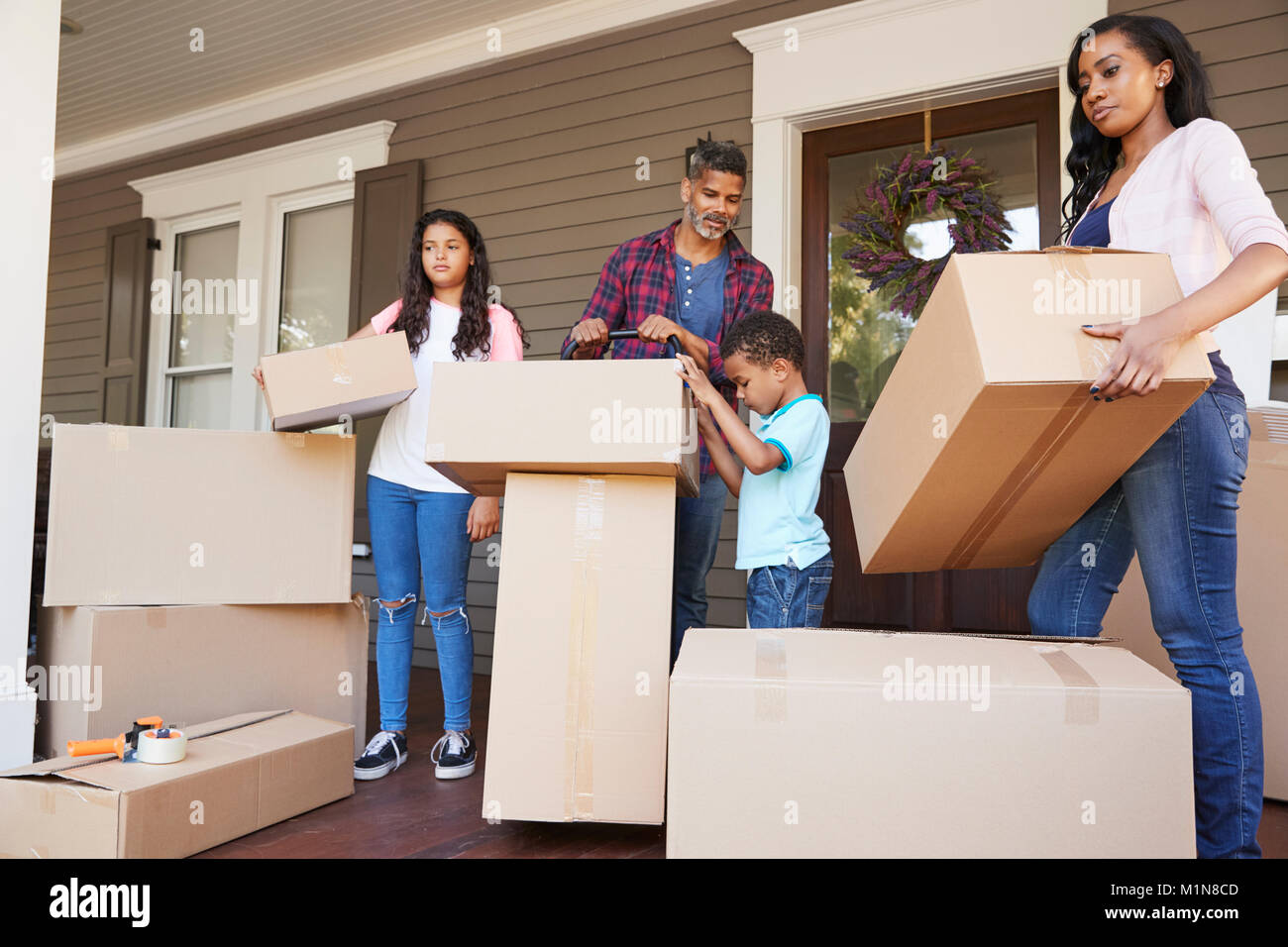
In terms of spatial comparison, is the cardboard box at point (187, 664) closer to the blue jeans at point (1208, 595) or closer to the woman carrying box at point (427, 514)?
the woman carrying box at point (427, 514)

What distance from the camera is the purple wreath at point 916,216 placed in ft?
9.97

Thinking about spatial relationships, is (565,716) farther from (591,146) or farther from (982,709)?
(591,146)

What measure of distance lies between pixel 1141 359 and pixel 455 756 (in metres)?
1.73

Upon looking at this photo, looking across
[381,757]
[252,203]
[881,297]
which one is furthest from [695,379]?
[252,203]

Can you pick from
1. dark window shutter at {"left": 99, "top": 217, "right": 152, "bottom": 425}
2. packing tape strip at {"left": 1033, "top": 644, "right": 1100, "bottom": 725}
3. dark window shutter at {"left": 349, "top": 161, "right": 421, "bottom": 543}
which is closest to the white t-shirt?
packing tape strip at {"left": 1033, "top": 644, "right": 1100, "bottom": 725}

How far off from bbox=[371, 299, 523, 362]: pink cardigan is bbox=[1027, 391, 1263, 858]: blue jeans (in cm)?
147

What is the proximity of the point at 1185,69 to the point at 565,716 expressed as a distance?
1479mm

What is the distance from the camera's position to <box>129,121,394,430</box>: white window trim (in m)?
4.50

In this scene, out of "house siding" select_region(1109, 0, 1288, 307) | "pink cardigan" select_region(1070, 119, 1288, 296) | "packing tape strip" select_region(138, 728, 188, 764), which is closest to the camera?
"pink cardigan" select_region(1070, 119, 1288, 296)

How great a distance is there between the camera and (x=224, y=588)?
2119 mm

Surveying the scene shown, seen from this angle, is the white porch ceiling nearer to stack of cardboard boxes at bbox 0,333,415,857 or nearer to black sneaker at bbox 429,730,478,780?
stack of cardboard boxes at bbox 0,333,415,857

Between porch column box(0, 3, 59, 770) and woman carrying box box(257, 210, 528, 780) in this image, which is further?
woman carrying box box(257, 210, 528, 780)

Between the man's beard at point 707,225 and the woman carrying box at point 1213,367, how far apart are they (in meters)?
0.83

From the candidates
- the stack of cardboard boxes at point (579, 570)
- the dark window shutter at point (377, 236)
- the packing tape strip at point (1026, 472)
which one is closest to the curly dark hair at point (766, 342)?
the stack of cardboard boxes at point (579, 570)
